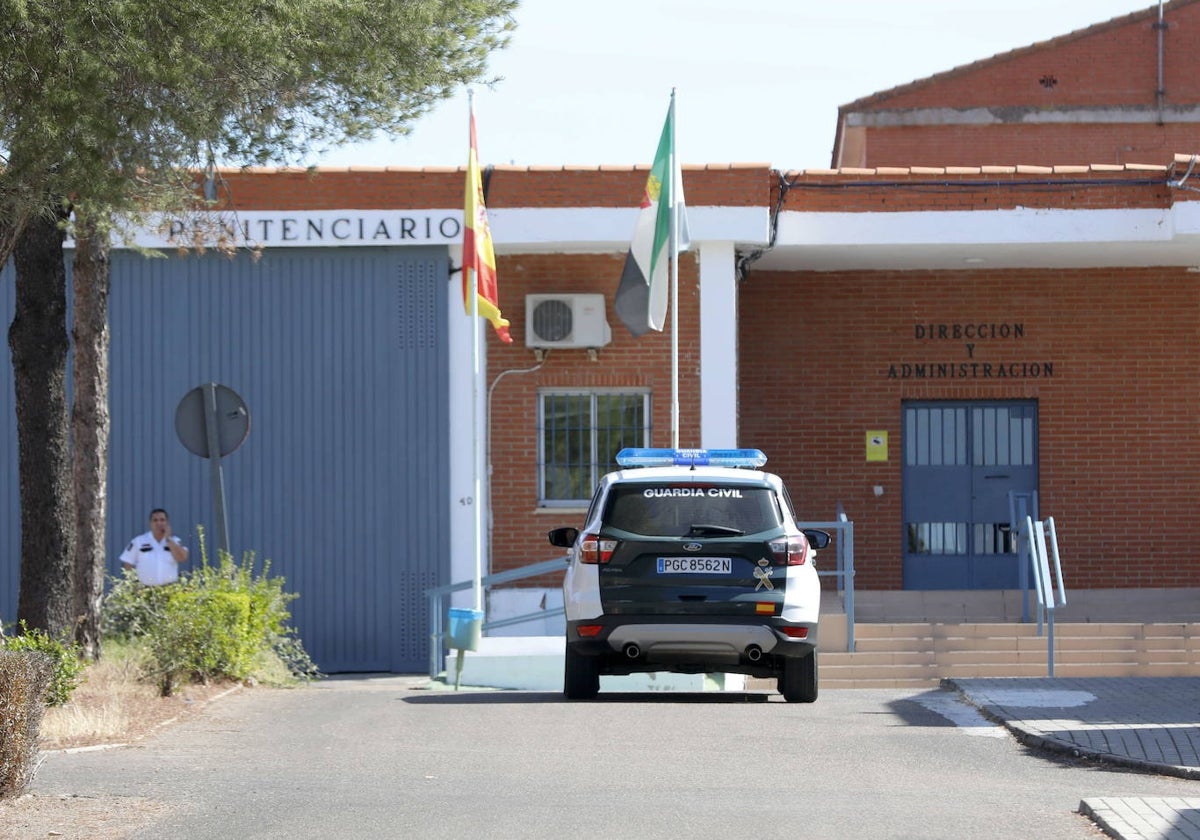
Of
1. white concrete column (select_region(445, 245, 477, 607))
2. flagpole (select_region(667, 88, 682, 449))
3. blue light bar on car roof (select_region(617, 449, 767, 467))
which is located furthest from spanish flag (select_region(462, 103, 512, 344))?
blue light bar on car roof (select_region(617, 449, 767, 467))

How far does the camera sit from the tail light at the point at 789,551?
12.6 metres

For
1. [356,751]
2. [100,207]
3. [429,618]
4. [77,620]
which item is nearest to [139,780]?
[356,751]

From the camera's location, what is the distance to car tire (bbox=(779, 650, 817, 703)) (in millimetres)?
13414

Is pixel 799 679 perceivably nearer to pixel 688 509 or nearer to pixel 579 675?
pixel 579 675

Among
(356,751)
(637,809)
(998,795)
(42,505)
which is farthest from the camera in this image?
(42,505)

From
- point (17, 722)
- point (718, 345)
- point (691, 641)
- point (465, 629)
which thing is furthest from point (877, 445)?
point (17, 722)

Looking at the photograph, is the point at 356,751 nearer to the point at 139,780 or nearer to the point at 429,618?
the point at 139,780

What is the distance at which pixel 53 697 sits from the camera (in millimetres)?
13766

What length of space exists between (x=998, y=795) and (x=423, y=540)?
38.5ft

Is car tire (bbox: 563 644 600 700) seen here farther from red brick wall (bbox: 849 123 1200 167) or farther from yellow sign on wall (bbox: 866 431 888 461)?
red brick wall (bbox: 849 123 1200 167)

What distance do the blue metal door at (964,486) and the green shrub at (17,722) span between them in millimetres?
14915

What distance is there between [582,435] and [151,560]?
5171 millimetres

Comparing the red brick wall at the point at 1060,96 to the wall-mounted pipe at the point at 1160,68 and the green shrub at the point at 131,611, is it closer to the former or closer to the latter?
the wall-mounted pipe at the point at 1160,68

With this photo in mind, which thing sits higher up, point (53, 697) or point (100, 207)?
point (100, 207)
